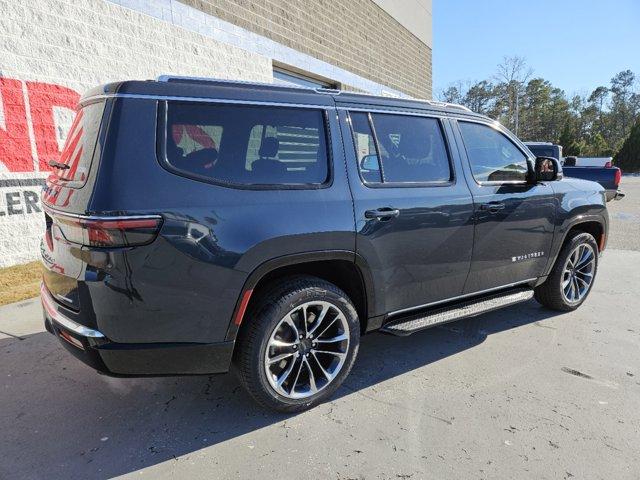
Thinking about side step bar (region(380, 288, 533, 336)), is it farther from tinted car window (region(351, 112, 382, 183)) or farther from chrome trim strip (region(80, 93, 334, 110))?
chrome trim strip (region(80, 93, 334, 110))

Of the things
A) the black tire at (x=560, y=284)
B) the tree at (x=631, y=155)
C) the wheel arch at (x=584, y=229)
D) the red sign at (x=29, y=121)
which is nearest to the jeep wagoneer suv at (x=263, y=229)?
the wheel arch at (x=584, y=229)

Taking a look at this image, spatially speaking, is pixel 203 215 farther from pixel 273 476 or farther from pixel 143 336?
pixel 273 476

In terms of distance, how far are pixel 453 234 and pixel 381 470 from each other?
1.76 metres

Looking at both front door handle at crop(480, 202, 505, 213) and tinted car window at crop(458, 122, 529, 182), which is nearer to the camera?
front door handle at crop(480, 202, 505, 213)

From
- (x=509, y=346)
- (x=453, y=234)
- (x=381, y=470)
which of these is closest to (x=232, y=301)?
(x=381, y=470)

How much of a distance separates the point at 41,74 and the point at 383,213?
5.37 metres

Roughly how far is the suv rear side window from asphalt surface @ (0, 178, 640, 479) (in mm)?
1484

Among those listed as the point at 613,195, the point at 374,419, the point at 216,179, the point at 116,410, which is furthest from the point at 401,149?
the point at 613,195

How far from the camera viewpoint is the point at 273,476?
7.47ft

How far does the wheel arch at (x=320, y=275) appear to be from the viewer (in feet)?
8.14

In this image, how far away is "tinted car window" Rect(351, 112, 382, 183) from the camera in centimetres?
295

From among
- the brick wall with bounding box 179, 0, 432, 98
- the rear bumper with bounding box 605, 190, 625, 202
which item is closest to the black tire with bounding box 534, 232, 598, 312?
the rear bumper with bounding box 605, 190, 625, 202

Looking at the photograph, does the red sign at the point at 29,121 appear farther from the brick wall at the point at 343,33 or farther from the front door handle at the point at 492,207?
the front door handle at the point at 492,207

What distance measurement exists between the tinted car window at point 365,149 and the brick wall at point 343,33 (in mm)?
5905
